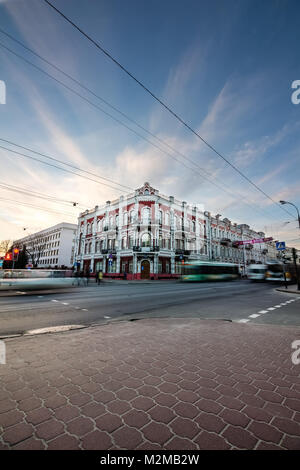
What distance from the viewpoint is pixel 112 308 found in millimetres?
7727

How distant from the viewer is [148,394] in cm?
231

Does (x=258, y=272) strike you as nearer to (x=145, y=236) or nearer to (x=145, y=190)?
(x=145, y=236)

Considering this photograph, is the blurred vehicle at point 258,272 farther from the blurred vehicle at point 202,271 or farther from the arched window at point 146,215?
the arched window at point 146,215

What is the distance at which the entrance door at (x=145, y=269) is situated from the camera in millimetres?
30453

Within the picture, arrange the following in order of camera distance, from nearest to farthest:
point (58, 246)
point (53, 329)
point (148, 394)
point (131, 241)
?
1. point (148, 394)
2. point (53, 329)
3. point (131, 241)
4. point (58, 246)

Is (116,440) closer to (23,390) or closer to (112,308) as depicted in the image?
(23,390)

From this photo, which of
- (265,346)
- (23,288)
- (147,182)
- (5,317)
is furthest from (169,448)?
(147,182)

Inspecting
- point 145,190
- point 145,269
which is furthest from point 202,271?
point 145,190

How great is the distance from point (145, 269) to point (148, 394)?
2872 cm

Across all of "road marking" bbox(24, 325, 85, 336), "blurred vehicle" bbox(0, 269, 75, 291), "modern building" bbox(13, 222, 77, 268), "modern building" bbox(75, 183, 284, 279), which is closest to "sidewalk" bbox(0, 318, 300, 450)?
"road marking" bbox(24, 325, 85, 336)

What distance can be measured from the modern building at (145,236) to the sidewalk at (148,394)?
2582cm

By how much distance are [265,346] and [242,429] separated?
8.48 feet

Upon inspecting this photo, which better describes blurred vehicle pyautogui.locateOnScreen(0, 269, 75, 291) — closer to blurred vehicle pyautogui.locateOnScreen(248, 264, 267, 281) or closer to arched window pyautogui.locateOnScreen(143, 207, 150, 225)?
arched window pyautogui.locateOnScreen(143, 207, 150, 225)

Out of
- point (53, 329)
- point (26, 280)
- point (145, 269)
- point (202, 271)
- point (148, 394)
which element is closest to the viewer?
point (148, 394)
